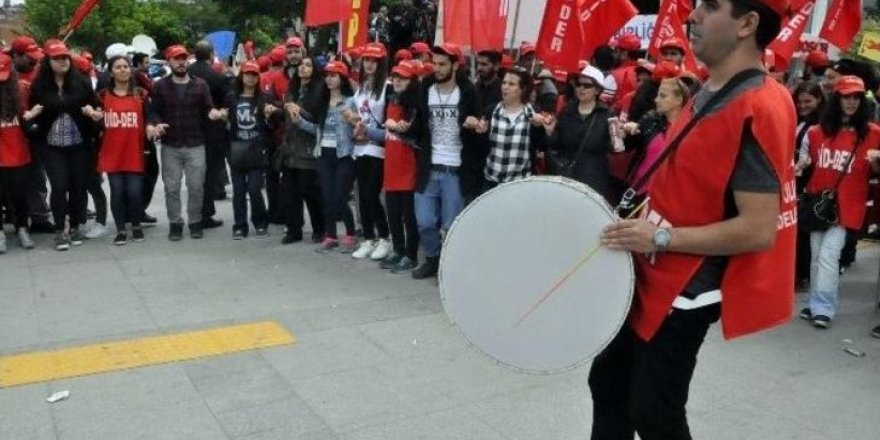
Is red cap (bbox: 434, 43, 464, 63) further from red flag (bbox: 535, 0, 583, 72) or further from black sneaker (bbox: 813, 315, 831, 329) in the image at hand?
black sneaker (bbox: 813, 315, 831, 329)

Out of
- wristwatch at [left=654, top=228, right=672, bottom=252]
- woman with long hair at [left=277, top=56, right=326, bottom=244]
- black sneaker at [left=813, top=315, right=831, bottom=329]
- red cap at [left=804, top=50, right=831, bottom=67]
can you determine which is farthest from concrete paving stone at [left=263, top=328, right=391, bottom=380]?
red cap at [left=804, top=50, right=831, bottom=67]

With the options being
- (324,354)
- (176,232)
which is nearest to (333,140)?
(176,232)

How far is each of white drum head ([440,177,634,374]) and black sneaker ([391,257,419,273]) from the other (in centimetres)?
446

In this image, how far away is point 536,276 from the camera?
2.68m

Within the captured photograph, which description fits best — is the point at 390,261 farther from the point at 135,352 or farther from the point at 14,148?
the point at 14,148

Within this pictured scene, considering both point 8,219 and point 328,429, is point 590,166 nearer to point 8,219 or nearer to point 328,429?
point 328,429

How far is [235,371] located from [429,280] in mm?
2476

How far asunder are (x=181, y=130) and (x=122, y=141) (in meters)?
0.56

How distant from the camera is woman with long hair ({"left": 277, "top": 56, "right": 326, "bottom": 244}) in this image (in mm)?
7891

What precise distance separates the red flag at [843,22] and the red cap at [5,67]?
26.1ft

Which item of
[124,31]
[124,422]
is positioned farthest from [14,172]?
[124,31]

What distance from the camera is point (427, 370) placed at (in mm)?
4852

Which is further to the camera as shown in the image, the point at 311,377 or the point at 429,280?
the point at 429,280

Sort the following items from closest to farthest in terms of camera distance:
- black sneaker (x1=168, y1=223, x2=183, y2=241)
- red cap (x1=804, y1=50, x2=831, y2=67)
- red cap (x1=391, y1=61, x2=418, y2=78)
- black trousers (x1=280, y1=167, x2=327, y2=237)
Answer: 1. red cap (x1=391, y1=61, x2=418, y2=78)
2. black trousers (x1=280, y1=167, x2=327, y2=237)
3. black sneaker (x1=168, y1=223, x2=183, y2=241)
4. red cap (x1=804, y1=50, x2=831, y2=67)
